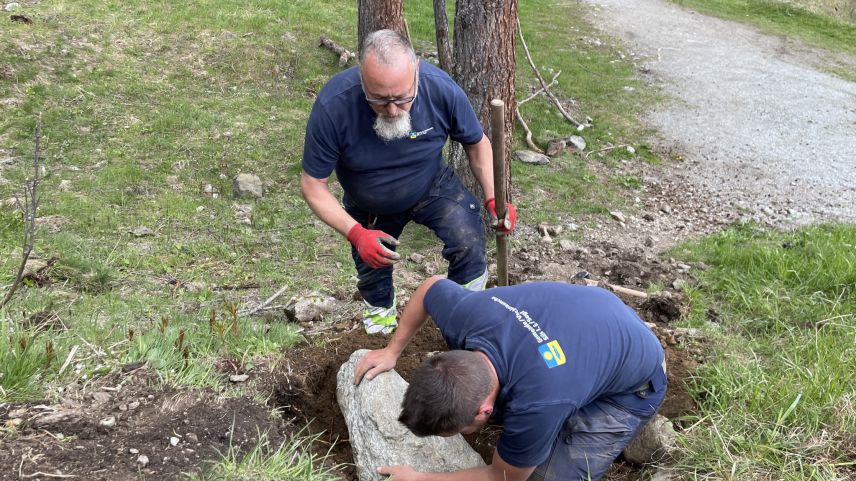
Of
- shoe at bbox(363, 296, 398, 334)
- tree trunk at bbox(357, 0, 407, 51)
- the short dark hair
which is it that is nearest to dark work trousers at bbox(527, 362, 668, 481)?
the short dark hair

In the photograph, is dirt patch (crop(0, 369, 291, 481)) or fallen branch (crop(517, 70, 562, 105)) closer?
dirt patch (crop(0, 369, 291, 481))

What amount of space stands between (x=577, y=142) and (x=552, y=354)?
5.40 meters

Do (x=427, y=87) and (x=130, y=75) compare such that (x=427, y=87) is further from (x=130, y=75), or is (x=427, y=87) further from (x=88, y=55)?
(x=88, y=55)

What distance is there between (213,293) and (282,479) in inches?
89.9

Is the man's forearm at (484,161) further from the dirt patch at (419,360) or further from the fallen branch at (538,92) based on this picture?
the fallen branch at (538,92)

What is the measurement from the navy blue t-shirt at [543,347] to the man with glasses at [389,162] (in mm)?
714

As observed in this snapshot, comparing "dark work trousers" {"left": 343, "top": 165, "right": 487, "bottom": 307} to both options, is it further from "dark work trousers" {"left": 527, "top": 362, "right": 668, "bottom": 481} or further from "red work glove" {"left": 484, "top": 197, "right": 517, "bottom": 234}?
"dark work trousers" {"left": 527, "top": 362, "right": 668, "bottom": 481}

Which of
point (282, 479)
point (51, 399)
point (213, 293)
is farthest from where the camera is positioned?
point (213, 293)

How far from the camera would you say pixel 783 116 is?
855 cm

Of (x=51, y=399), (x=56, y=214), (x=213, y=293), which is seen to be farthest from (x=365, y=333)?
(x=56, y=214)

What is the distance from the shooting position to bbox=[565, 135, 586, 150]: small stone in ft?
23.8

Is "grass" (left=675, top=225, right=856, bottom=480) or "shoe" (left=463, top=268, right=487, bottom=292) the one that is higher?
"shoe" (left=463, top=268, right=487, bottom=292)

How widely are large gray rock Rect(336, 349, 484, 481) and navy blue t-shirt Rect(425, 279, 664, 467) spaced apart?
476mm

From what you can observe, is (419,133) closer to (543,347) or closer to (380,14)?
(543,347)
